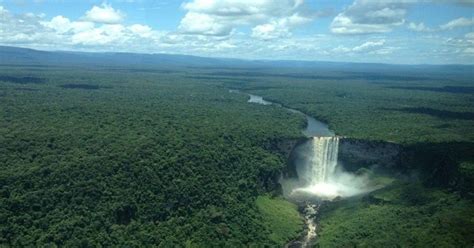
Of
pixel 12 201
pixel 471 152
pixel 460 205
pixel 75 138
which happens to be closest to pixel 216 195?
pixel 75 138

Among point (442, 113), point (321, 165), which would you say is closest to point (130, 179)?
point (321, 165)

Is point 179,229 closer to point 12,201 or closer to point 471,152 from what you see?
point 12,201

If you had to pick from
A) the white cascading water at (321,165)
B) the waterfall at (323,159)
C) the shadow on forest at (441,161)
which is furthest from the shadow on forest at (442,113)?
the white cascading water at (321,165)

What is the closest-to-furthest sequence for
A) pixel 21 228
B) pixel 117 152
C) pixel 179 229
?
pixel 21 228 < pixel 179 229 < pixel 117 152

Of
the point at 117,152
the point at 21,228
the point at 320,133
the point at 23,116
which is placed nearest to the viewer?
the point at 21,228

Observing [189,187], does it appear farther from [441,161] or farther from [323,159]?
[441,161]

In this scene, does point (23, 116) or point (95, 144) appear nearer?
point (95, 144)

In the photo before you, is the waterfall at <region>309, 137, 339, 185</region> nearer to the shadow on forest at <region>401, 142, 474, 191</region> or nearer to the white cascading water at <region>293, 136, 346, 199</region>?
the white cascading water at <region>293, 136, 346, 199</region>
